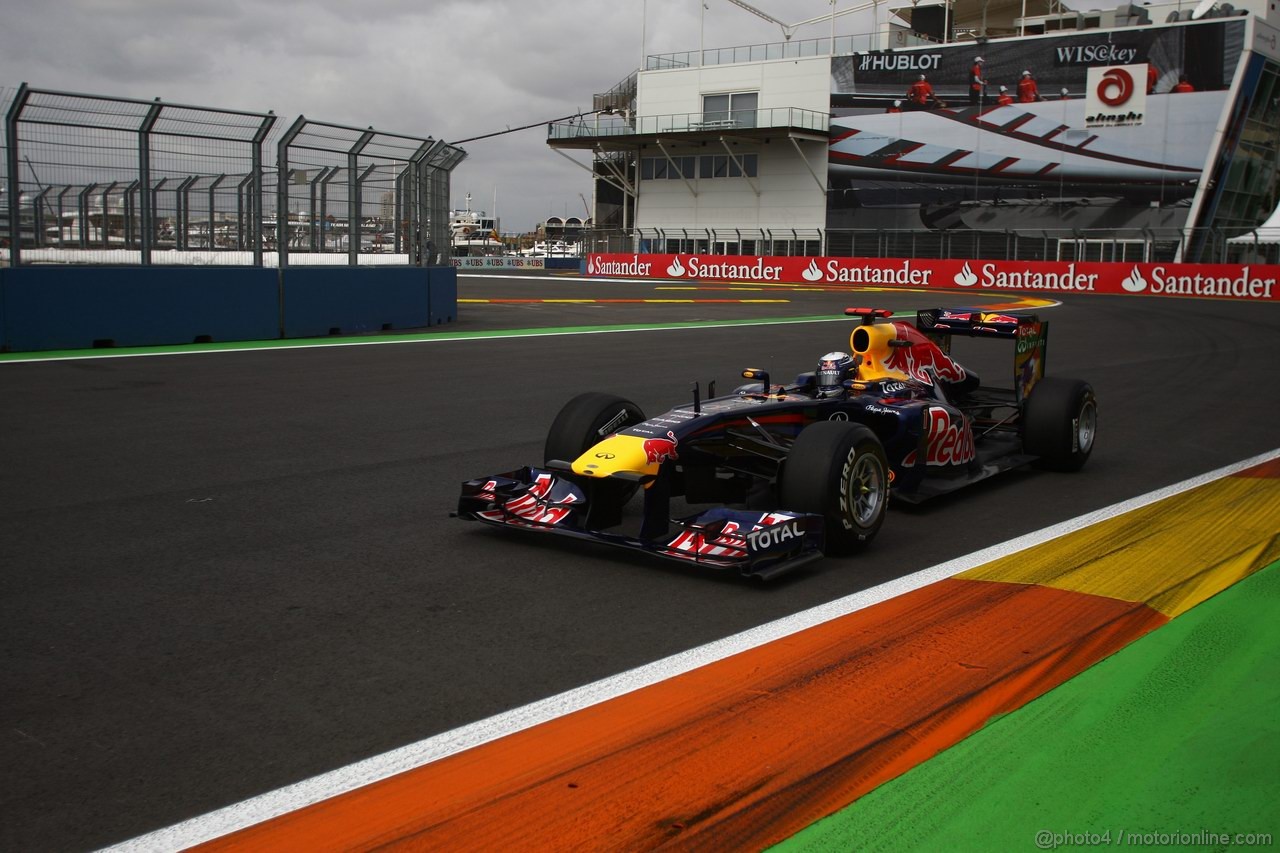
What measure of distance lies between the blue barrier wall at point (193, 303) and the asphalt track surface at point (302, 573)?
1.82 meters

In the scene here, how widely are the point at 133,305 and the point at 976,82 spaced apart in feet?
144

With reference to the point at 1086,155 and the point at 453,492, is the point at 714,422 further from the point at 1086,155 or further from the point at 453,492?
the point at 1086,155

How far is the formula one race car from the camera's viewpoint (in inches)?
212

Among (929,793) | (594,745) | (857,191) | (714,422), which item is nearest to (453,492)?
(714,422)

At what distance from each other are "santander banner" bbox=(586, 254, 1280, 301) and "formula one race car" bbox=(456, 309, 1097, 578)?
30111mm

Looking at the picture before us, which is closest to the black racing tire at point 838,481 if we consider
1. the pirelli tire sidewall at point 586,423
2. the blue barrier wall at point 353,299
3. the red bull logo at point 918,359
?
the pirelli tire sidewall at point 586,423

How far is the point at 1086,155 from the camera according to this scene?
4766cm

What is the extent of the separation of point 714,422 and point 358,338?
11982 millimetres

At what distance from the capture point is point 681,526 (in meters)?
5.47

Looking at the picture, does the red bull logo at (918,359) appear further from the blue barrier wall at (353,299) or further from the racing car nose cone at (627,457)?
the blue barrier wall at (353,299)

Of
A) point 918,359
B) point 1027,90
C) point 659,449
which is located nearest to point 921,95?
point 1027,90

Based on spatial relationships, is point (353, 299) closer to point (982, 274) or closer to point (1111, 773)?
point (1111, 773)

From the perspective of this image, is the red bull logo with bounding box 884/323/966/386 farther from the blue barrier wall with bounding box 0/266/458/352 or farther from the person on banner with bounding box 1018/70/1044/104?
the person on banner with bounding box 1018/70/1044/104

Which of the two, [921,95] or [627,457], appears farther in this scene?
[921,95]
